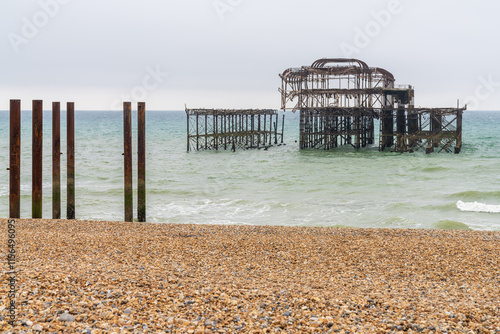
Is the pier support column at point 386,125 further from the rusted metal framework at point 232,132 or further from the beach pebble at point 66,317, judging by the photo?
the beach pebble at point 66,317

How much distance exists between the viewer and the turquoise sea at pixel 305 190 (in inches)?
773

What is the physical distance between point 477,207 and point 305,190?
838cm

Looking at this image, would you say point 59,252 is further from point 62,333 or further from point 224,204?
point 224,204

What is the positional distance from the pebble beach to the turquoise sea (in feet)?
23.5

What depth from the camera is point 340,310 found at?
6656 millimetres

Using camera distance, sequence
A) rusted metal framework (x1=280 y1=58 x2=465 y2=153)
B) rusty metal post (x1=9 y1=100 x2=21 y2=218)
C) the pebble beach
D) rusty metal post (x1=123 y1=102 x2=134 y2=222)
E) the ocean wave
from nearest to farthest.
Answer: the pebble beach → rusty metal post (x1=9 y1=100 x2=21 y2=218) → rusty metal post (x1=123 y1=102 x2=134 y2=222) → the ocean wave → rusted metal framework (x1=280 y1=58 x2=465 y2=153)

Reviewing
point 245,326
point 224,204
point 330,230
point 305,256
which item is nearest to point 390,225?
point 330,230

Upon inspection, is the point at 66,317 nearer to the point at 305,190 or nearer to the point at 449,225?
the point at 449,225

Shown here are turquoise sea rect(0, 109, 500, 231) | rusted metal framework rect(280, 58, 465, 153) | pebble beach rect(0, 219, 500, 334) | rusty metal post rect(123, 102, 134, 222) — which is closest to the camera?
pebble beach rect(0, 219, 500, 334)

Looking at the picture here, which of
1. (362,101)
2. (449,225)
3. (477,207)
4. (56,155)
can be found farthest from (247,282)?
(362,101)

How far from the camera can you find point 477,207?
2111 centimetres

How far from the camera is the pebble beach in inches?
241
